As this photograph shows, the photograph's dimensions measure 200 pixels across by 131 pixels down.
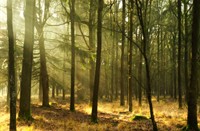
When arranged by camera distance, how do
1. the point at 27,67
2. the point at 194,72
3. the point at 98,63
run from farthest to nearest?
the point at 98,63 → the point at 27,67 → the point at 194,72

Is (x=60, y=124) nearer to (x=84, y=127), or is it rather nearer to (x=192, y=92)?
(x=84, y=127)

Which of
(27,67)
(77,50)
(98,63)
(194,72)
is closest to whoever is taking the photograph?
(194,72)

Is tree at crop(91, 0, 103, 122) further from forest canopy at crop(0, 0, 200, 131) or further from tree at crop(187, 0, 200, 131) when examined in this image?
tree at crop(187, 0, 200, 131)

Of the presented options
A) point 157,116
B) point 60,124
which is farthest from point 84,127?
point 157,116

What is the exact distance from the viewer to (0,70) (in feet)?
65.9

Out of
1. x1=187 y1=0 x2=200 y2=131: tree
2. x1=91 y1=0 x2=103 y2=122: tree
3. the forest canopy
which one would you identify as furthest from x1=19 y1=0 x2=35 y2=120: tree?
x1=187 y1=0 x2=200 y2=131: tree

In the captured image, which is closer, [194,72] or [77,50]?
[194,72]

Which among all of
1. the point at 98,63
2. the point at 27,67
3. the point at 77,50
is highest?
the point at 77,50

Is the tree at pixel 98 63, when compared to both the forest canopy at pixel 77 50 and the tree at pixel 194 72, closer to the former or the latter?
the forest canopy at pixel 77 50

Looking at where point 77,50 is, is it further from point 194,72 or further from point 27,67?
point 194,72

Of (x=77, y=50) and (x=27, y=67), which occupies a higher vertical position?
(x=77, y=50)

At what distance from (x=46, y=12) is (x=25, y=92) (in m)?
7.60

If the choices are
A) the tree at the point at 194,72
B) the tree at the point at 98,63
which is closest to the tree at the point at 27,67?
the tree at the point at 98,63

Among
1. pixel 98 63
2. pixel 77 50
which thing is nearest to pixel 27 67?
pixel 98 63
